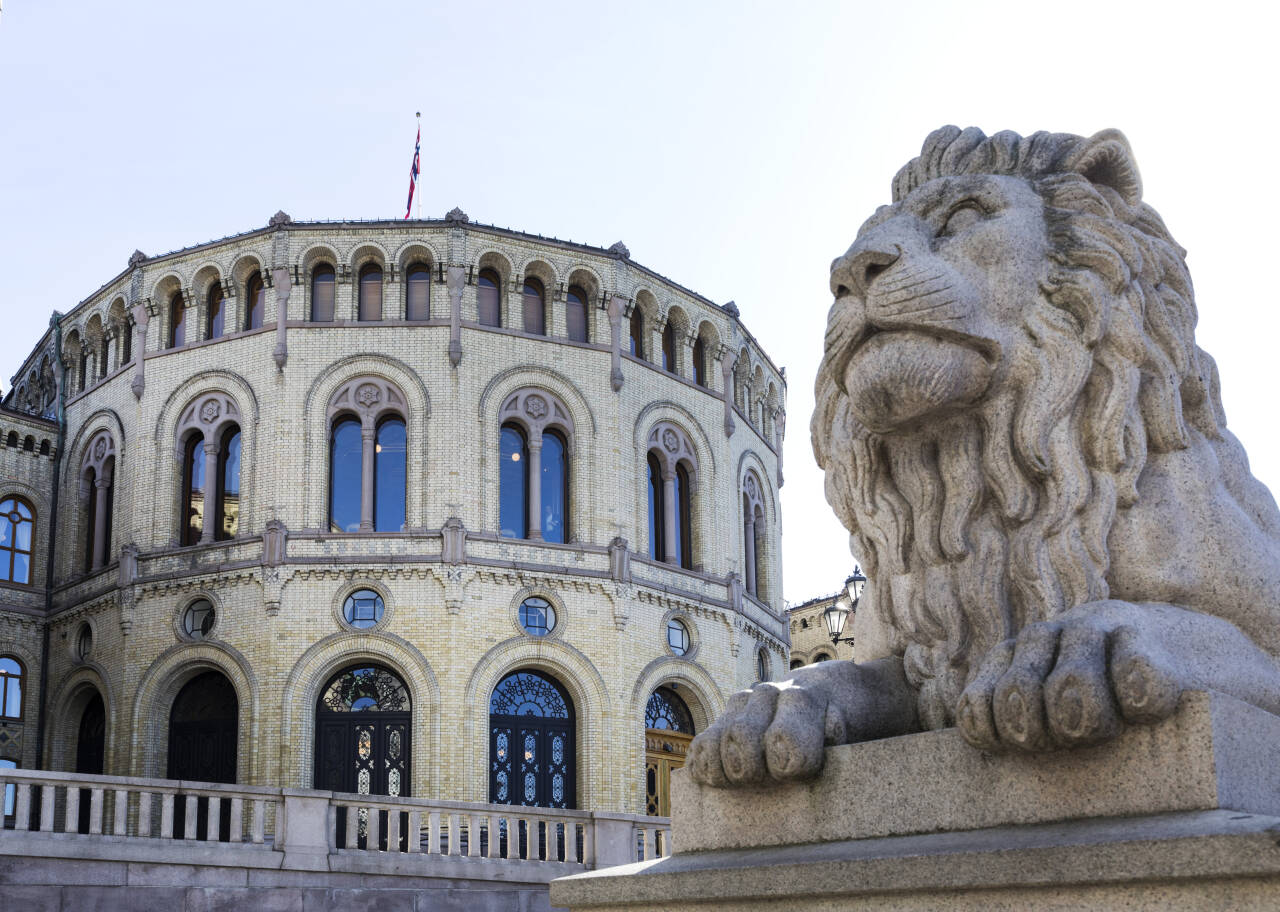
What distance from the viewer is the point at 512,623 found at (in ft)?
85.7

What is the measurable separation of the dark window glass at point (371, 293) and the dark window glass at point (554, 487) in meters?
3.80

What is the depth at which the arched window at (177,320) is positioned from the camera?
28656mm

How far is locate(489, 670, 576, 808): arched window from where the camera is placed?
25.5m

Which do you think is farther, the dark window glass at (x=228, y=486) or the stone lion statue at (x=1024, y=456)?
the dark window glass at (x=228, y=486)

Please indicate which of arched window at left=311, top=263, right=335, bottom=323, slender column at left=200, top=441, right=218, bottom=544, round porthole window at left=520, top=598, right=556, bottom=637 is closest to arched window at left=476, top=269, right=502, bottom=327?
arched window at left=311, top=263, right=335, bottom=323

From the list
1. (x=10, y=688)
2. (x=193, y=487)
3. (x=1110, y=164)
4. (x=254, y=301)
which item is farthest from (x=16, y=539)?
(x=1110, y=164)

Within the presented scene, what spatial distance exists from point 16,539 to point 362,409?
7.88 meters

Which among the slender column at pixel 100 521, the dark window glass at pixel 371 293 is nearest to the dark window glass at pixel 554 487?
the dark window glass at pixel 371 293

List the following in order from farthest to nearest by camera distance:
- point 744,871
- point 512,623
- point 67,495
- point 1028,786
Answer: point 67,495
point 512,623
point 744,871
point 1028,786

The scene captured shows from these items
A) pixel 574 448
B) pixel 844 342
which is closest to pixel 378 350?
pixel 574 448

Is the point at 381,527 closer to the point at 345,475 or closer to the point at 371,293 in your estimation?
the point at 345,475

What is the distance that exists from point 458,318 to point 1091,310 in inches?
961

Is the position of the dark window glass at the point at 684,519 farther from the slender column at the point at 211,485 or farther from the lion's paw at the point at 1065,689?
the lion's paw at the point at 1065,689

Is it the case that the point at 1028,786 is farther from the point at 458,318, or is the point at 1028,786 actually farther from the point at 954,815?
the point at 458,318
